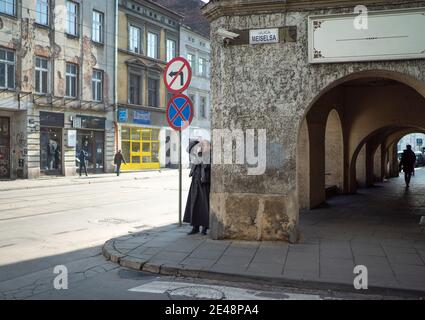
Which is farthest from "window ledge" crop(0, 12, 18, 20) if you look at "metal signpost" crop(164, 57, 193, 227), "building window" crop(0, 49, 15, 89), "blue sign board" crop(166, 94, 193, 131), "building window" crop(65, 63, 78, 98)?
"blue sign board" crop(166, 94, 193, 131)

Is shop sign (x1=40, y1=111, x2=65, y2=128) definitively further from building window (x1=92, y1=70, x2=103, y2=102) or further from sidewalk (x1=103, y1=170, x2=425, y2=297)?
sidewalk (x1=103, y1=170, x2=425, y2=297)

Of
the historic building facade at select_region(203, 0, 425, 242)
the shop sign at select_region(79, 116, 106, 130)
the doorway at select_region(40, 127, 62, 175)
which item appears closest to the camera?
the historic building facade at select_region(203, 0, 425, 242)

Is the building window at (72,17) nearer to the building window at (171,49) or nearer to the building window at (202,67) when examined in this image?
the building window at (171,49)

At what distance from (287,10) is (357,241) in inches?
158

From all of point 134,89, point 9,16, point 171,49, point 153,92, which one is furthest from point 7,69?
point 171,49

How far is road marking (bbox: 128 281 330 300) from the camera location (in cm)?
507

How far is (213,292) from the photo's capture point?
524 cm

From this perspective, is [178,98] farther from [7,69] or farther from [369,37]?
[7,69]

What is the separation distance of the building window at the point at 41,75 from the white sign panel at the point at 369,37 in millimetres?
20158

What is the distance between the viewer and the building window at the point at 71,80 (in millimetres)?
26516

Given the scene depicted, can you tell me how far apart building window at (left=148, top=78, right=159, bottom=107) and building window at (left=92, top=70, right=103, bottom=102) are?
18.9ft

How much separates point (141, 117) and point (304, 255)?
27259mm

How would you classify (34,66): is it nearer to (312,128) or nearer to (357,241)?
(312,128)

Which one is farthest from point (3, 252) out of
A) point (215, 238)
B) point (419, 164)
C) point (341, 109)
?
point (419, 164)
